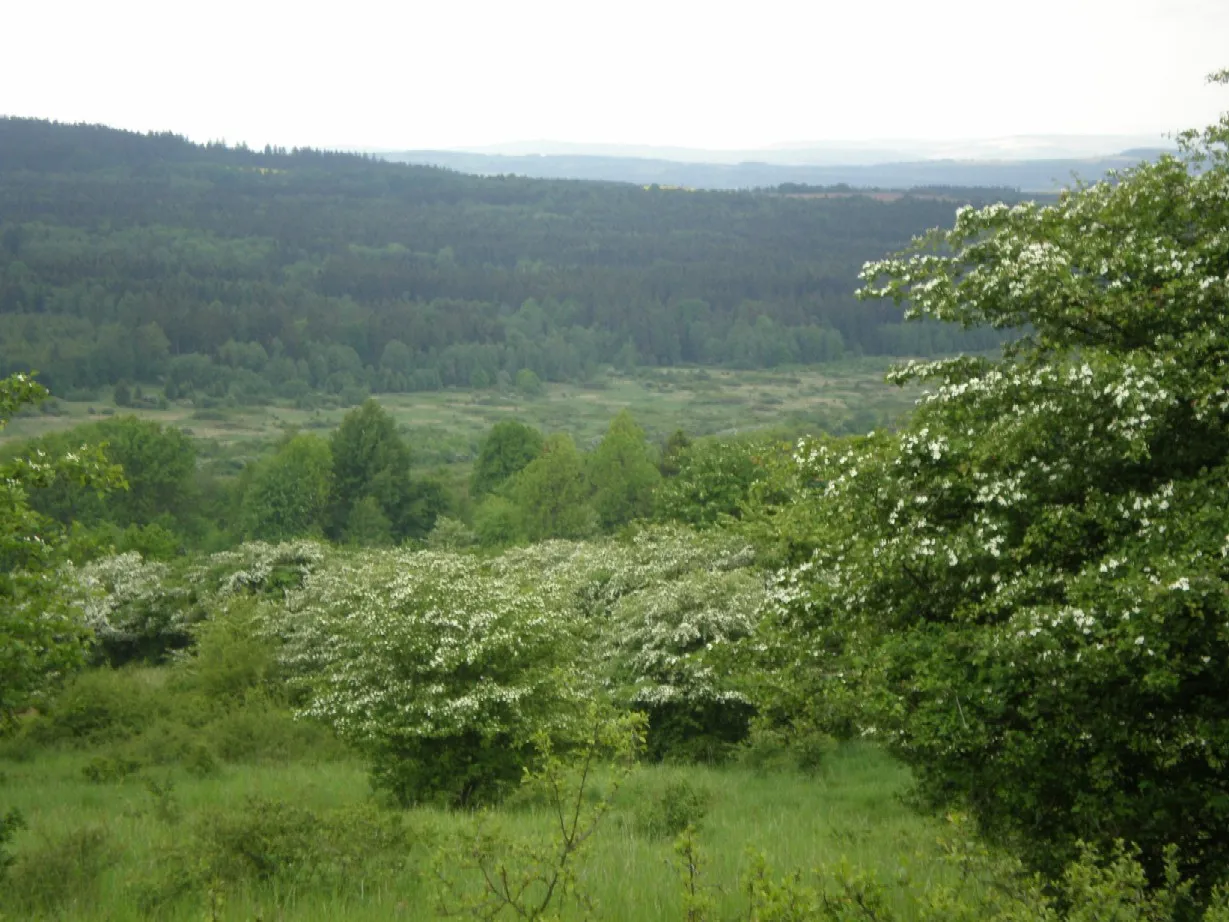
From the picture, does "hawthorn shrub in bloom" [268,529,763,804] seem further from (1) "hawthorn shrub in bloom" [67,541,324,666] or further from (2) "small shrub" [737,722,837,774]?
(1) "hawthorn shrub in bloom" [67,541,324,666]

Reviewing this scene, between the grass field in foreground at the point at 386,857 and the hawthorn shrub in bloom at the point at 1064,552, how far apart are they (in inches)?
56.5

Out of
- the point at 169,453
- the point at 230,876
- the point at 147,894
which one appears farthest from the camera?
the point at 169,453

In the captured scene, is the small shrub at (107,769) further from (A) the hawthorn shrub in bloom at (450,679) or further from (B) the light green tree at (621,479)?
(B) the light green tree at (621,479)

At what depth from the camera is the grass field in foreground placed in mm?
9859

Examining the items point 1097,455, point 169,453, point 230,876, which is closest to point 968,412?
point 1097,455

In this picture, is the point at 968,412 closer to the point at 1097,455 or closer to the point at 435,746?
the point at 1097,455

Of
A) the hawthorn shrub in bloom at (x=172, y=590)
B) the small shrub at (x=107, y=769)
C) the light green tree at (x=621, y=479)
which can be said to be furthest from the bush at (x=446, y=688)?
the light green tree at (x=621, y=479)

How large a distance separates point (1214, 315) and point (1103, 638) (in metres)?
3.81

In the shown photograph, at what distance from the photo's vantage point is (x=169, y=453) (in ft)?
349

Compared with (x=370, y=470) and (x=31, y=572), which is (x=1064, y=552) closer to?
(x=31, y=572)

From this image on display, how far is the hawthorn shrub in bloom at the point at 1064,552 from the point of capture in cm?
→ 920

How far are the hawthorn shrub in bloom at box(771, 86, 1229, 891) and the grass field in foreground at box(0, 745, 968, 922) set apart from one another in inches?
56.5

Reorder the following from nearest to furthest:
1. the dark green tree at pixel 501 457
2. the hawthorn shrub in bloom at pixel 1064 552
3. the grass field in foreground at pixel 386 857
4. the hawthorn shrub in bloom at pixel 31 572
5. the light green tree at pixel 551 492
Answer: the hawthorn shrub in bloom at pixel 1064 552 < the grass field in foreground at pixel 386 857 < the hawthorn shrub in bloom at pixel 31 572 < the light green tree at pixel 551 492 < the dark green tree at pixel 501 457

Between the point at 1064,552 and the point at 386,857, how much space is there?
723 centimetres
